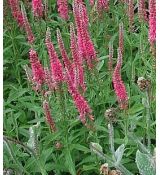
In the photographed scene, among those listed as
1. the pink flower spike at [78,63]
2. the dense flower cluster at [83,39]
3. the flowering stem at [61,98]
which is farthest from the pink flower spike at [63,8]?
the flowering stem at [61,98]

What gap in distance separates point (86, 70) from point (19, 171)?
803 millimetres

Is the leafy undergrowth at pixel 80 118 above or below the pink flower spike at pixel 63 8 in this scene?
below

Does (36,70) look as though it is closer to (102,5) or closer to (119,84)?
(119,84)

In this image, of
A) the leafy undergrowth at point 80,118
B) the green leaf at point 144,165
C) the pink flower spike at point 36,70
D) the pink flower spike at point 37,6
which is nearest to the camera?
the green leaf at point 144,165

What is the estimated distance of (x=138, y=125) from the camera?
3330mm

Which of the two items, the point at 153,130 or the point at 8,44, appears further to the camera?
the point at 8,44

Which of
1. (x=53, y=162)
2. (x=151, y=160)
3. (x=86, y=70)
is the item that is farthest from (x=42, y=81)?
(x=151, y=160)

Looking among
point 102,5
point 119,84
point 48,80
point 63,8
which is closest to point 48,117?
point 48,80

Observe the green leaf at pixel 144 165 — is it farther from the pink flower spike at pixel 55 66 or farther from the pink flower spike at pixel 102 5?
the pink flower spike at pixel 102 5

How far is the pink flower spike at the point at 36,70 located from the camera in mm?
2863

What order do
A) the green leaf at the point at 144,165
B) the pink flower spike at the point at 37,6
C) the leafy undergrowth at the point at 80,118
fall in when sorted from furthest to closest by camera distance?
1. the pink flower spike at the point at 37,6
2. the leafy undergrowth at the point at 80,118
3. the green leaf at the point at 144,165

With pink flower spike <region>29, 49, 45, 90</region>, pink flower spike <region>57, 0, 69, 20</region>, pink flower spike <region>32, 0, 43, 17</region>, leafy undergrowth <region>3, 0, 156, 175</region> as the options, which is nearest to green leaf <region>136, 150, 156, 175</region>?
leafy undergrowth <region>3, 0, 156, 175</region>

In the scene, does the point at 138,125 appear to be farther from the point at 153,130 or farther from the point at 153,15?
the point at 153,15

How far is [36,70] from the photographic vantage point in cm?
293
